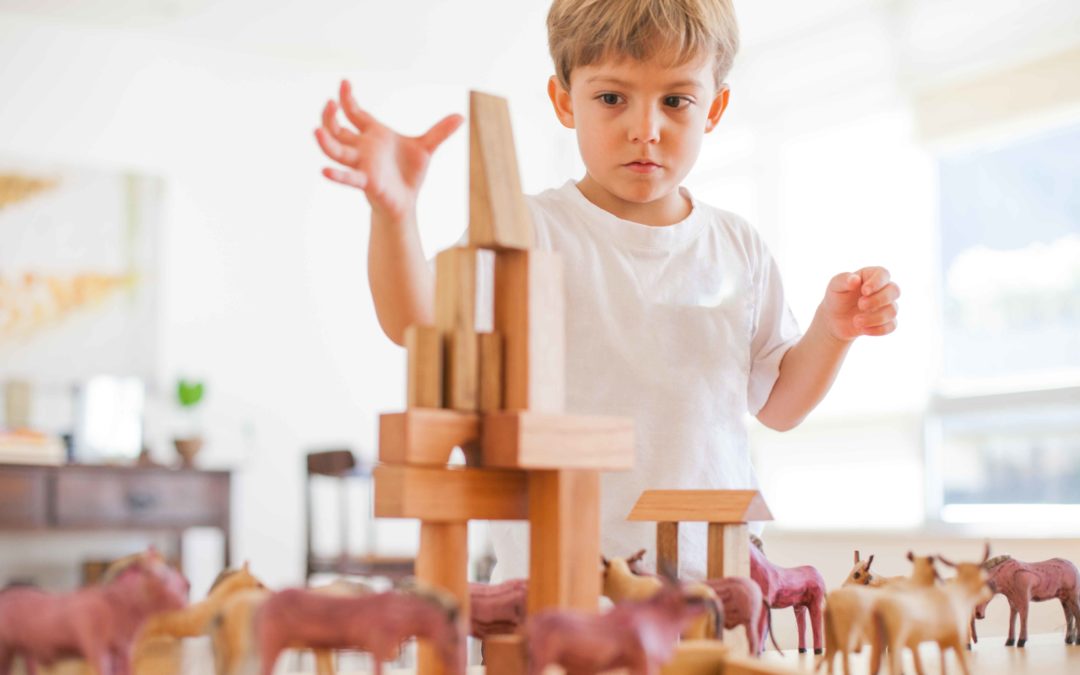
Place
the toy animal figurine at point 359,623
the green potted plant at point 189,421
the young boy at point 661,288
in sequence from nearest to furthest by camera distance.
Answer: the toy animal figurine at point 359,623 < the young boy at point 661,288 < the green potted plant at point 189,421

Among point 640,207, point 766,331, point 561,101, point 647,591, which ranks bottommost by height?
point 647,591

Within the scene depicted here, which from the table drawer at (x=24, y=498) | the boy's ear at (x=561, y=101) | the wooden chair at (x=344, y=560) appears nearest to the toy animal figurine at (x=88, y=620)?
the boy's ear at (x=561, y=101)

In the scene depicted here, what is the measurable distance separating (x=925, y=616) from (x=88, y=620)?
0.52 metres

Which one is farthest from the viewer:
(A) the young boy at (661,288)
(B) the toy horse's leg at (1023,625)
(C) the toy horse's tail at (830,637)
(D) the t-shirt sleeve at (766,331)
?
(D) the t-shirt sleeve at (766,331)

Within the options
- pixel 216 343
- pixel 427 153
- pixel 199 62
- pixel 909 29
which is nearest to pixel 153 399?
pixel 216 343

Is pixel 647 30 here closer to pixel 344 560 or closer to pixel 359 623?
pixel 359 623

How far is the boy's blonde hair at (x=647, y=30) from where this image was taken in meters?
0.97

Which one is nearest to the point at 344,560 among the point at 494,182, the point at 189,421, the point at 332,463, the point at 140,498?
the point at 332,463

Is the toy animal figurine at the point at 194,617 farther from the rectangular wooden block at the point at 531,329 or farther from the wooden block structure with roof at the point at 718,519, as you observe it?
the wooden block structure with roof at the point at 718,519

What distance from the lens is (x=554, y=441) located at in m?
0.69

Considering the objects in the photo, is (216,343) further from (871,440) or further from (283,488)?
(871,440)

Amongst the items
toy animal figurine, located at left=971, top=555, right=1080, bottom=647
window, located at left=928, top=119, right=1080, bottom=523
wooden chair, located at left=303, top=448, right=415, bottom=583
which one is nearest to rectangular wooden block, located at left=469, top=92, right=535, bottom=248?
toy animal figurine, located at left=971, top=555, right=1080, bottom=647

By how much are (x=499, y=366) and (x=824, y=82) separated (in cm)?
463

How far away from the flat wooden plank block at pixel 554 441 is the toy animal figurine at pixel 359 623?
124 millimetres
